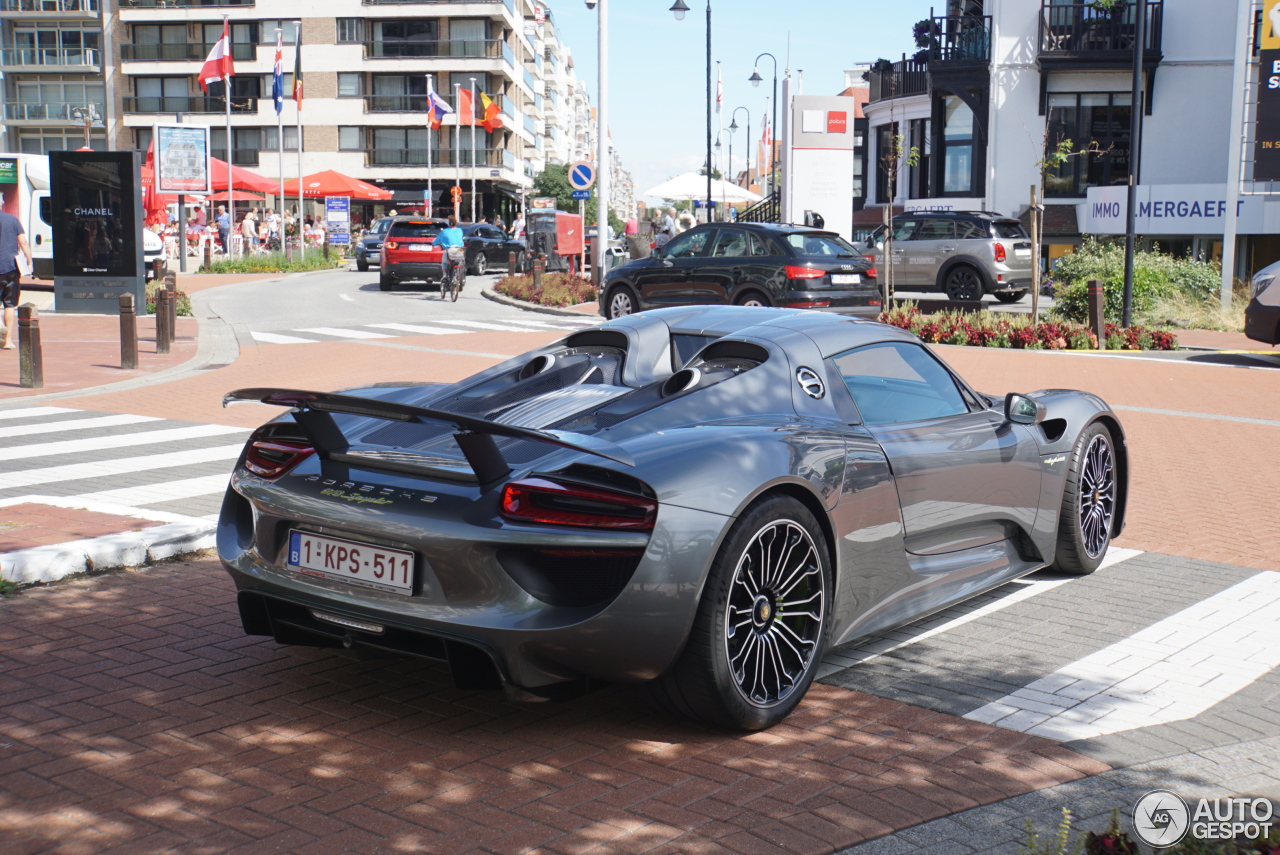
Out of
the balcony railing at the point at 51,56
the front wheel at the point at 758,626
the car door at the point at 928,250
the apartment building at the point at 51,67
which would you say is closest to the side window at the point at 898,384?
the front wheel at the point at 758,626

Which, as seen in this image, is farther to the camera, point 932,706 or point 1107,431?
Result: point 1107,431

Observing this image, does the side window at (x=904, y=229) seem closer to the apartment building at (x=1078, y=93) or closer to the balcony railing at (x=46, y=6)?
the apartment building at (x=1078, y=93)

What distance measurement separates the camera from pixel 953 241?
2416 centimetres

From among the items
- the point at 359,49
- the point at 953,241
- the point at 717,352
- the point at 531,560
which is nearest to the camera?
the point at 531,560

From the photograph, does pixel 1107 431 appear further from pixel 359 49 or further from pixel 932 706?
pixel 359 49

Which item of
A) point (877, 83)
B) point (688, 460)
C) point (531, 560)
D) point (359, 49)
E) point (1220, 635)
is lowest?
point (1220, 635)

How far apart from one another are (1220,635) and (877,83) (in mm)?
42611

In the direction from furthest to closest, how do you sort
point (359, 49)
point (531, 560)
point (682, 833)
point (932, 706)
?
1. point (359, 49)
2. point (932, 706)
3. point (531, 560)
4. point (682, 833)

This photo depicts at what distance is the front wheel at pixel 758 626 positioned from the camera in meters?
3.79

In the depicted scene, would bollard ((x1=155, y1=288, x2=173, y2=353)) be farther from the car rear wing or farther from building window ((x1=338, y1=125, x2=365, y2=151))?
building window ((x1=338, y1=125, x2=365, y2=151))

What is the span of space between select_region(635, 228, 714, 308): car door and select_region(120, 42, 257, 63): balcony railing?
2317 inches

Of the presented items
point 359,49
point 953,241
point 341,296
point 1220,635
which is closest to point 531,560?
point 1220,635

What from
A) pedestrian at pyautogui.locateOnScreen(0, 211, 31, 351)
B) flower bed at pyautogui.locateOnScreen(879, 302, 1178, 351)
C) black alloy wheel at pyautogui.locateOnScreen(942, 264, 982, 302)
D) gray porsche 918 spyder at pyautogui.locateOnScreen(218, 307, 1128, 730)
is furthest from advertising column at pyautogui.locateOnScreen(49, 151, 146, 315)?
gray porsche 918 spyder at pyautogui.locateOnScreen(218, 307, 1128, 730)

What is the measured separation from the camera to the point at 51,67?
236ft
